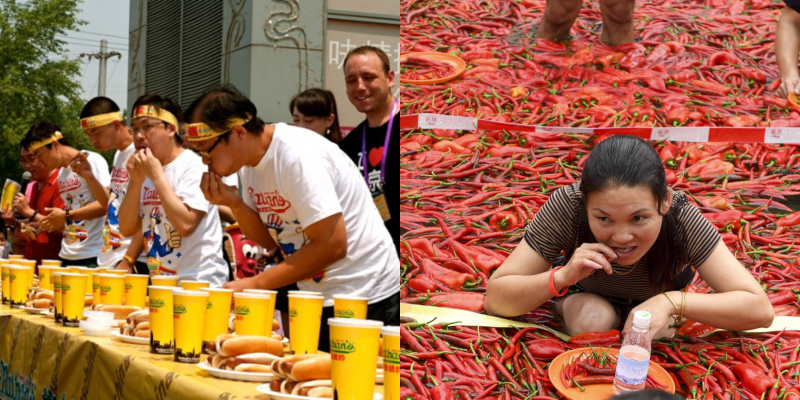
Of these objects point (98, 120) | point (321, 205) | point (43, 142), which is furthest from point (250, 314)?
point (43, 142)

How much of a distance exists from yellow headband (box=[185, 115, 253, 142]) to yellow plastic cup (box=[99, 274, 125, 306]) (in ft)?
1.48

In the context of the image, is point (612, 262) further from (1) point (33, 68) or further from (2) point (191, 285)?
(1) point (33, 68)

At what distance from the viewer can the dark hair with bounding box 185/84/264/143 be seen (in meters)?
2.22

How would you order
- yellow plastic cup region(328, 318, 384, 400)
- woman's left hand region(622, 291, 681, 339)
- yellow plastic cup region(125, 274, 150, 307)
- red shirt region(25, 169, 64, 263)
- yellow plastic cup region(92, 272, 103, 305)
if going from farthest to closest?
red shirt region(25, 169, 64, 263), yellow plastic cup region(92, 272, 103, 305), yellow plastic cup region(125, 274, 150, 307), woman's left hand region(622, 291, 681, 339), yellow plastic cup region(328, 318, 384, 400)

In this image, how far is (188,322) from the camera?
5.64 ft

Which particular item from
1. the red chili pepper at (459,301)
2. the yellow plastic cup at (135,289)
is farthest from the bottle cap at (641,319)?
the yellow plastic cup at (135,289)

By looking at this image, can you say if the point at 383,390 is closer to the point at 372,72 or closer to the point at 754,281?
the point at 754,281

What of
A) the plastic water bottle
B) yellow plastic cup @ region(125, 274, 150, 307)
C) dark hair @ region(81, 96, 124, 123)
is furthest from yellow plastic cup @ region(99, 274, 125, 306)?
dark hair @ region(81, 96, 124, 123)

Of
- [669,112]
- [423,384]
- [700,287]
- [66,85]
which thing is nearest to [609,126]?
[669,112]

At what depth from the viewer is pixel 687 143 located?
91.7 inches

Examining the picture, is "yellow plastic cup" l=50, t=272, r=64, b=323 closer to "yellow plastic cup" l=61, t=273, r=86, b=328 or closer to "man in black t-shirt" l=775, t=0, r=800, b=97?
"yellow plastic cup" l=61, t=273, r=86, b=328

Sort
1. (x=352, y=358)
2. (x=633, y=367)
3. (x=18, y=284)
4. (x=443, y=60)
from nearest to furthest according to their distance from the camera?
1. (x=352, y=358)
2. (x=633, y=367)
3. (x=443, y=60)
4. (x=18, y=284)

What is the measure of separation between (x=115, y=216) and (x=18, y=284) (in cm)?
83

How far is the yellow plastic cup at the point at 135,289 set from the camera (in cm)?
225
